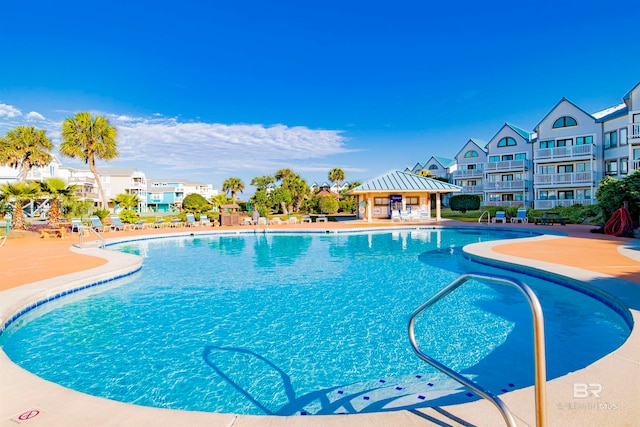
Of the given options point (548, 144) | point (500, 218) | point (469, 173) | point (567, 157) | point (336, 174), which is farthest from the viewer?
point (336, 174)

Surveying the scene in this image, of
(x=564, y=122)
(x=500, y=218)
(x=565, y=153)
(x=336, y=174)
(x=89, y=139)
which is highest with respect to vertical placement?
(x=564, y=122)

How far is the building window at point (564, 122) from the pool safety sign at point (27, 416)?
133ft

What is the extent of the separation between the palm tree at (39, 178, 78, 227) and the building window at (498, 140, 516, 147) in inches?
1599

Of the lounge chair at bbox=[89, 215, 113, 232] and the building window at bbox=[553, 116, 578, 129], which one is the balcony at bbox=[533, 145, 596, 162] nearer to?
the building window at bbox=[553, 116, 578, 129]

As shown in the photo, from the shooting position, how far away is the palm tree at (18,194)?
1906 cm

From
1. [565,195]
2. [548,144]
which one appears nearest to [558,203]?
[565,195]

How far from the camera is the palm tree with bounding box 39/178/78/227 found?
20.2m

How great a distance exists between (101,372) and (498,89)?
37824 millimetres

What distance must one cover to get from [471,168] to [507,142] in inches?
247

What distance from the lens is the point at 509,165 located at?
3803cm

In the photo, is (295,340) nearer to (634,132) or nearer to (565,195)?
(634,132)

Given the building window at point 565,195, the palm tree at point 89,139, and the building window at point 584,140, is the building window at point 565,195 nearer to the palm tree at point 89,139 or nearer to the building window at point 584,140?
the building window at point 584,140

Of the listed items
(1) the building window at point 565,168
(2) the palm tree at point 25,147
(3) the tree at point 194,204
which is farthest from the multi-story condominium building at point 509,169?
(2) the palm tree at point 25,147

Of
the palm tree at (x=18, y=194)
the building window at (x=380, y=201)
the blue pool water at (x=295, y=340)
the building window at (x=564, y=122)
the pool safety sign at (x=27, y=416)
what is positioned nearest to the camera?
the pool safety sign at (x=27, y=416)
